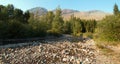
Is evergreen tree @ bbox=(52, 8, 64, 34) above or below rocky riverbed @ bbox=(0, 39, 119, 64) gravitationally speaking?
above

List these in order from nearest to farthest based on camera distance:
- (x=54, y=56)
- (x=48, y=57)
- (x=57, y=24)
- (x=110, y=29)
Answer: (x=48, y=57)
(x=54, y=56)
(x=110, y=29)
(x=57, y=24)

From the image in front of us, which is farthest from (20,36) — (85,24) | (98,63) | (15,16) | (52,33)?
(85,24)

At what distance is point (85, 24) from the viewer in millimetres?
95688

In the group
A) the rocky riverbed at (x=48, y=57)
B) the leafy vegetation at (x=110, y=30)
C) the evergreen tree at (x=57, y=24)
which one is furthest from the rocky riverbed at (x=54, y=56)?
the evergreen tree at (x=57, y=24)

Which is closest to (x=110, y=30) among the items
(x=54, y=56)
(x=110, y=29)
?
(x=110, y=29)

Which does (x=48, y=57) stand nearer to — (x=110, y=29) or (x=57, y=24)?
(x=110, y=29)

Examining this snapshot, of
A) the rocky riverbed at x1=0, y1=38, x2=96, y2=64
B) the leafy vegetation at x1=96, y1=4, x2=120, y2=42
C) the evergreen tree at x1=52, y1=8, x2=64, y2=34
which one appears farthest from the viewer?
the evergreen tree at x1=52, y1=8, x2=64, y2=34

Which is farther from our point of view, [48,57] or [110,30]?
[110,30]

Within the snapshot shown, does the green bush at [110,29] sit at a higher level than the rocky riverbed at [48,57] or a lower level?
higher

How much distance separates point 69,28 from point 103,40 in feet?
205

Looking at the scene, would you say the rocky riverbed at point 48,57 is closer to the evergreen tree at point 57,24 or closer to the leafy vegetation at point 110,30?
the leafy vegetation at point 110,30

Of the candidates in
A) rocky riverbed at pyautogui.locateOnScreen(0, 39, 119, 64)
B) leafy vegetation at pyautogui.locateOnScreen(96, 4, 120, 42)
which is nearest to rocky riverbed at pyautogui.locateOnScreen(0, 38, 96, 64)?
rocky riverbed at pyautogui.locateOnScreen(0, 39, 119, 64)

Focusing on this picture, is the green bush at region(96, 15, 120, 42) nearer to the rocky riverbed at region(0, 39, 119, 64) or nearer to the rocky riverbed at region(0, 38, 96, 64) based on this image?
the rocky riverbed at region(0, 39, 119, 64)

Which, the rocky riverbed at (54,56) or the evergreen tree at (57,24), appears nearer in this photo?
the rocky riverbed at (54,56)
